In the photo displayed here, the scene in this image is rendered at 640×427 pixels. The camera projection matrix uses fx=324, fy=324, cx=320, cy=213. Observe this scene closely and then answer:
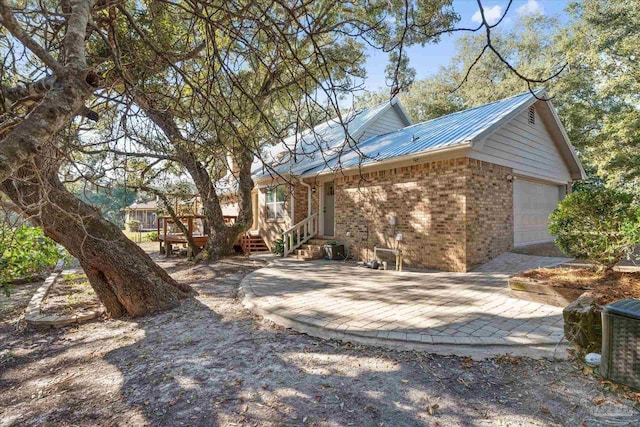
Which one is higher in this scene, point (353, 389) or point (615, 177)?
point (615, 177)

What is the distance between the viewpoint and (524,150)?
10.0m

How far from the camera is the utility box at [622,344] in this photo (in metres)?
2.78

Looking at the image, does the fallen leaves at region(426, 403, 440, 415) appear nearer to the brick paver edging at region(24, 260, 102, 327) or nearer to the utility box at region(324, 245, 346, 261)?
the brick paver edging at region(24, 260, 102, 327)

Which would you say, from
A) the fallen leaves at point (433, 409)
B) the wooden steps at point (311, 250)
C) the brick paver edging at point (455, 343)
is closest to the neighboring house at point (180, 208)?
the wooden steps at point (311, 250)

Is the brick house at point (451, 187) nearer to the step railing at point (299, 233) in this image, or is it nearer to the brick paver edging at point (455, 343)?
the step railing at point (299, 233)

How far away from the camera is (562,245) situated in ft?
18.6

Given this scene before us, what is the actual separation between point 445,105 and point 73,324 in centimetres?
2278

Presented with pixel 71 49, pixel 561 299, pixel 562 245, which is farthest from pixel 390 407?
pixel 562 245

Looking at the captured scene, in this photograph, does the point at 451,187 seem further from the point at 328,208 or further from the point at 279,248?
the point at 279,248

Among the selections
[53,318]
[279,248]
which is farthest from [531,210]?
[53,318]

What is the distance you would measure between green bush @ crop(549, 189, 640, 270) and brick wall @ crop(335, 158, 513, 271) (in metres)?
2.47

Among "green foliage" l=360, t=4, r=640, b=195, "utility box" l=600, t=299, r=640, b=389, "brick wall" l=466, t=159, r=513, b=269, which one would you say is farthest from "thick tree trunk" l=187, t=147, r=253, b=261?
"utility box" l=600, t=299, r=640, b=389

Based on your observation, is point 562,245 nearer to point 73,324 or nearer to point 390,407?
point 390,407

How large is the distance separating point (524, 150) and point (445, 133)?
9.66ft
